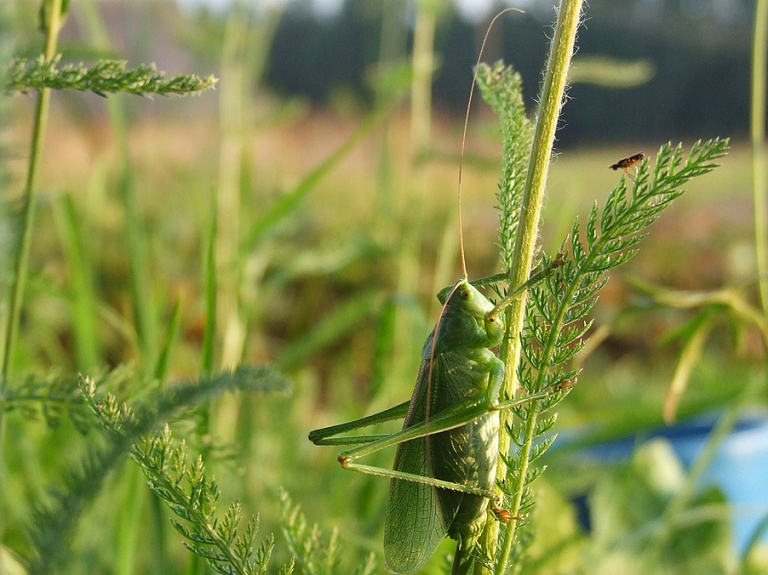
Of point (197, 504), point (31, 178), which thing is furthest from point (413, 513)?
point (31, 178)

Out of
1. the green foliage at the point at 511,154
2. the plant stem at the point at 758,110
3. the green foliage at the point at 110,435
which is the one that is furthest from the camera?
the plant stem at the point at 758,110

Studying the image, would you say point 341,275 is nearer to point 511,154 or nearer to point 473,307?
point 473,307

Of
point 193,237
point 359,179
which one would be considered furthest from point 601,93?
point 193,237

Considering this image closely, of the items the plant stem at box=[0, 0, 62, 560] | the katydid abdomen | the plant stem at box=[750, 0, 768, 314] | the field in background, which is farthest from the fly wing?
the plant stem at box=[750, 0, 768, 314]

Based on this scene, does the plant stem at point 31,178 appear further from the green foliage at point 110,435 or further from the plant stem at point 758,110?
the plant stem at point 758,110

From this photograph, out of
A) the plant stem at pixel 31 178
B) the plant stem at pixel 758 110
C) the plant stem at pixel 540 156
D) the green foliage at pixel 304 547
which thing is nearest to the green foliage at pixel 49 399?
the plant stem at pixel 31 178

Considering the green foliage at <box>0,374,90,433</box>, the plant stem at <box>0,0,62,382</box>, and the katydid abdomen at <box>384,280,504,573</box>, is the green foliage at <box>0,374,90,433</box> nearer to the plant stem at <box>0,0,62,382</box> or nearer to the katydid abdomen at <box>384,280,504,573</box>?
the plant stem at <box>0,0,62,382</box>
